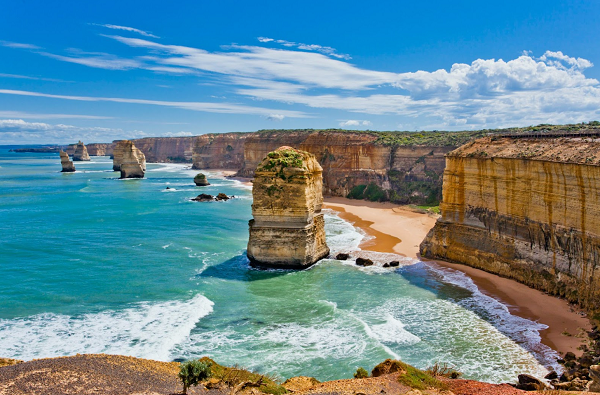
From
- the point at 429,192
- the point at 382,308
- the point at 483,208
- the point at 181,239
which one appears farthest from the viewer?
the point at 429,192

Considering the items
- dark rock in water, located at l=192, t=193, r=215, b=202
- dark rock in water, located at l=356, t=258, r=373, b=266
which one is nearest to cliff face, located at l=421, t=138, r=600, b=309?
dark rock in water, located at l=356, t=258, r=373, b=266

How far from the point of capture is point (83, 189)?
250 ft

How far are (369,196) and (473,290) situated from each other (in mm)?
39491

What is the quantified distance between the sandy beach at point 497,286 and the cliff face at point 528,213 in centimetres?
79

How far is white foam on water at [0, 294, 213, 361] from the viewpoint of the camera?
1764 centimetres

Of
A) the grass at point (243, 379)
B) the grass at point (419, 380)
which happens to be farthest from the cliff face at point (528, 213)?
the grass at point (243, 379)

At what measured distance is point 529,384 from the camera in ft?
45.7

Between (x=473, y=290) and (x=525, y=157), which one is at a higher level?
(x=525, y=157)

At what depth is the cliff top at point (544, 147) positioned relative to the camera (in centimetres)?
2222

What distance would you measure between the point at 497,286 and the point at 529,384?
488 inches

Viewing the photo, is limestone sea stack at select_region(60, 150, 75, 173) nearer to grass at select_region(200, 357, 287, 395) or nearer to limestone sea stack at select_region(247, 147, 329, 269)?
limestone sea stack at select_region(247, 147, 329, 269)

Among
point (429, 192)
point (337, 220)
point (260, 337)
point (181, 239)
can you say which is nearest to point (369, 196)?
point (429, 192)

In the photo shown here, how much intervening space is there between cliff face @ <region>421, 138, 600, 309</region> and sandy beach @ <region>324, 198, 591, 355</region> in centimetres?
79

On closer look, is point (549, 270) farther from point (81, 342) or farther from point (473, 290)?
point (81, 342)
